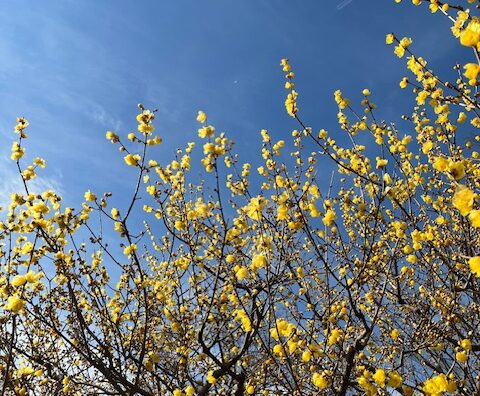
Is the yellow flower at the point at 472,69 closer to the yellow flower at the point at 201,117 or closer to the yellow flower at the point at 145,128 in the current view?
the yellow flower at the point at 201,117

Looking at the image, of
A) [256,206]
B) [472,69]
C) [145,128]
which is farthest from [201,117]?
[472,69]

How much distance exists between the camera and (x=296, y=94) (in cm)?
446

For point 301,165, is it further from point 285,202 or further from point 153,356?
point 153,356

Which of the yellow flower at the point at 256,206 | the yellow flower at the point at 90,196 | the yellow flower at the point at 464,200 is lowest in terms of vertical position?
the yellow flower at the point at 464,200

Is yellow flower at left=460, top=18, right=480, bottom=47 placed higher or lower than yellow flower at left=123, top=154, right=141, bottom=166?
lower

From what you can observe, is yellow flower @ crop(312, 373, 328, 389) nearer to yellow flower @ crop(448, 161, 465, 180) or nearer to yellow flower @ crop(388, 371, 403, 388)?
yellow flower @ crop(388, 371, 403, 388)

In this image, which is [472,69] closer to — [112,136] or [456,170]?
[456,170]

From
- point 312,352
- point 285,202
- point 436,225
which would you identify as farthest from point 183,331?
point 436,225

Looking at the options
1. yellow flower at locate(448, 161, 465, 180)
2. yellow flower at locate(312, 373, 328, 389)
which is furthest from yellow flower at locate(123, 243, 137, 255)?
yellow flower at locate(448, 161, 465, 180)

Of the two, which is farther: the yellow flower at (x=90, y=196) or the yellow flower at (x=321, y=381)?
the yellow flower at (x=90, y=196)

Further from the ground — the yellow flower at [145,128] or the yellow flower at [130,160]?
the yellow flower at [145,128]

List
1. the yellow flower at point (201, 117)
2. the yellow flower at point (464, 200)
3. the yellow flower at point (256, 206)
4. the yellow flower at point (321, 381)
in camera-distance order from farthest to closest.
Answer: the yellow flower at point (201, 117) < the yellow flower at point (256, 206) < the yellow flower at point (321, 381) < the yellow flower at point (464, 200)

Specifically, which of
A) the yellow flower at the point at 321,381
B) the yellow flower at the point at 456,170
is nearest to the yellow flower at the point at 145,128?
the yellow flower at the point at 321,381

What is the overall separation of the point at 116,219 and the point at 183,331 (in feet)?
4.91
